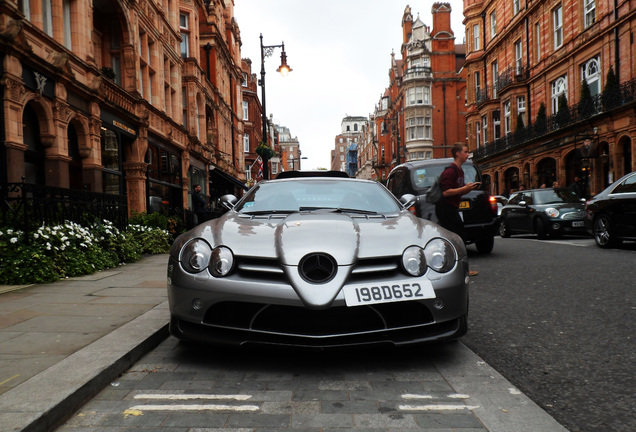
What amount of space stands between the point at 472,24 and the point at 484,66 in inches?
150

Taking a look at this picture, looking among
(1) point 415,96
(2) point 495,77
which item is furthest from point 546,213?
(1) point 415,96

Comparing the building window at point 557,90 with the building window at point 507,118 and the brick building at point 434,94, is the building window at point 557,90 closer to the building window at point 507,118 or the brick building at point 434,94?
the building window at point 507,118

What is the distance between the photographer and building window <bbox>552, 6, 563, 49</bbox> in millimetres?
26750

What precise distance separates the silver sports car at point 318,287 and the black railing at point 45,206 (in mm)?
4451

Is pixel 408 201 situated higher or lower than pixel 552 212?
higher

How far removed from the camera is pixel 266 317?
10.0 feet

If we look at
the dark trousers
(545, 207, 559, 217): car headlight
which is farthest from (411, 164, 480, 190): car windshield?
(545, 207, 559, 217): car headlight

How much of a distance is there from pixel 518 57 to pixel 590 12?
836 cm

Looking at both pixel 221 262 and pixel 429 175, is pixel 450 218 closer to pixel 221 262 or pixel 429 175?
pixel 429 175

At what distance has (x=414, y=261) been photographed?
123 inches

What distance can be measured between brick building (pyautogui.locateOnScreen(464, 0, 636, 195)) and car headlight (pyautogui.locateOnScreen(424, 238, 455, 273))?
20620 mm

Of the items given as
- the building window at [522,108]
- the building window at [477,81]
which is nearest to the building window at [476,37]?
the building window at [477,81]

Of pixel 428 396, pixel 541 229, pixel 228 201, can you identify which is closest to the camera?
pixel 428 396

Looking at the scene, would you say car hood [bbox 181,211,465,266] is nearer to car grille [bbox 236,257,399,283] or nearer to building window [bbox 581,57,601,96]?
car grille [bbox 236,257,399,283]
